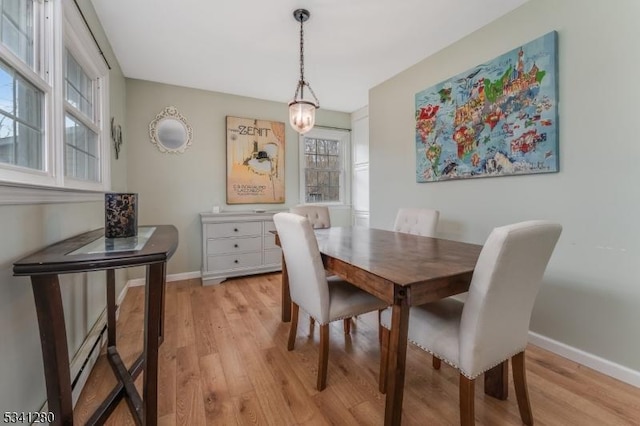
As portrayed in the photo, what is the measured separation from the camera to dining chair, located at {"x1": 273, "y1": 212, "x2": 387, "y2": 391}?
1.50 m

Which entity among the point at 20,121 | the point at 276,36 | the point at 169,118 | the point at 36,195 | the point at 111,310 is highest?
the point at 276,36

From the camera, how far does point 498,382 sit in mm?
1481

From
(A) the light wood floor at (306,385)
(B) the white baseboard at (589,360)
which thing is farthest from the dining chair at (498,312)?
(B) the white baseboard at (589,360)

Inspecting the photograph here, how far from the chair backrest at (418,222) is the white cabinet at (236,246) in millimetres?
1620

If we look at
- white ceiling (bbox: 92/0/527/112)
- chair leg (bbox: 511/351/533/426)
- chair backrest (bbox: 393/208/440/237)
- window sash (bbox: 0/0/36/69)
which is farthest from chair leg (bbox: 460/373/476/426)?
white ceiling (bbox: 92/0/527/112)

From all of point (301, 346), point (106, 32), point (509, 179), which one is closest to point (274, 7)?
point (106, 32)

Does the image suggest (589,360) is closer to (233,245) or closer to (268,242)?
(268,242)

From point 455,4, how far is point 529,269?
6.61ft

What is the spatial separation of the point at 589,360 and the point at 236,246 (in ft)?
10.7

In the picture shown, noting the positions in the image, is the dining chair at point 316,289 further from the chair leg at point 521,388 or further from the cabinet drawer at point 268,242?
the cabinet drawer at point 268,242

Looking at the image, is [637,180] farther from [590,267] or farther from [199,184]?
[199,184]

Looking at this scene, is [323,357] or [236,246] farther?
[236,246]

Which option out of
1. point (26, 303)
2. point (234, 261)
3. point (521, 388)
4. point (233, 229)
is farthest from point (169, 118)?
point (521, 388)

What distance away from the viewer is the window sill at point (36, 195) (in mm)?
969
